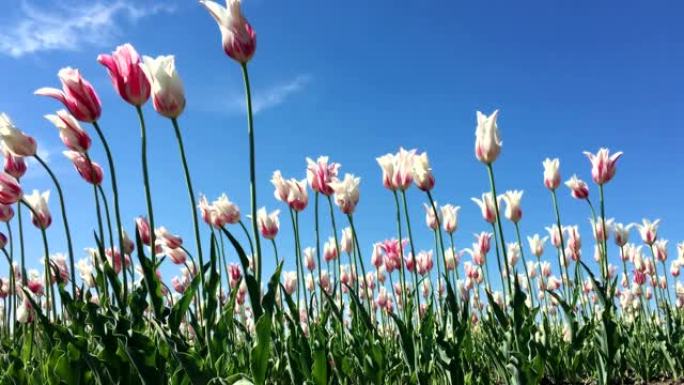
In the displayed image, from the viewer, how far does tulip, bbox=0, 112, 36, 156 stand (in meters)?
3.87

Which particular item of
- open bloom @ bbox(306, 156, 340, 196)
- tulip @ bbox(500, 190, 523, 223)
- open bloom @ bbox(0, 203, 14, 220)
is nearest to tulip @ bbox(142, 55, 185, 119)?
open bloom @ bbox(306, 156, 340, 196)

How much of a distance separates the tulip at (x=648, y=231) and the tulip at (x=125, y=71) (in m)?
6.14

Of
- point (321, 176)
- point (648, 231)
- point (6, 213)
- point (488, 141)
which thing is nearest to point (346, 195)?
point (321, 176)

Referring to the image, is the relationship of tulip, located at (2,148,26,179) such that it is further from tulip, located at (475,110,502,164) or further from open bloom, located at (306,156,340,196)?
tulip, located at (475,110,502,164)

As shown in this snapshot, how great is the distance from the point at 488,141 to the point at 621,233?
3670mm

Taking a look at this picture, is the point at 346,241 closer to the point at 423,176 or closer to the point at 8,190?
the point at 423,176

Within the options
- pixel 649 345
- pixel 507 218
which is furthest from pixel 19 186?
pixel 649 345

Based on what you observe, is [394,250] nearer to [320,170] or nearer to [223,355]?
[320,170]

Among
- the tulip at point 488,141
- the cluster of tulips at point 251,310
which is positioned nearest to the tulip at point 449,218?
the cluster of tulips at point 251,310

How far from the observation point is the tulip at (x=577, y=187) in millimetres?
5871

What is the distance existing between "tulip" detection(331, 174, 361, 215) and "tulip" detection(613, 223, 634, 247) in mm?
3629

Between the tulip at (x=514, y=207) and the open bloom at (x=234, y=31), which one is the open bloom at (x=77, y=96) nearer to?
the open bloom at (x=234, y=31)

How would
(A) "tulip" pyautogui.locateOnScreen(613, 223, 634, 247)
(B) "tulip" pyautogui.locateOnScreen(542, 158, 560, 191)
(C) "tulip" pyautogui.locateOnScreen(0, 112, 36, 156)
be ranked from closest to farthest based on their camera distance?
(C) "tulip" pyautogui.locateOnScreen(0, 112, 36, 156) → (B) "tulip" pyautogui.locateOnScreen(542, 158, 560, 191) → (A) "tulip" pyautogui.locateOnScreen(613, 223, 634, 247)

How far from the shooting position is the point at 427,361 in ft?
13.3
